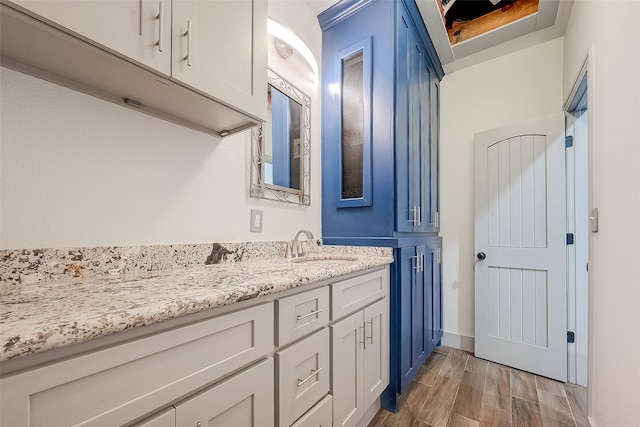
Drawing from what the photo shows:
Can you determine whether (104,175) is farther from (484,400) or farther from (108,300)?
(484,400)

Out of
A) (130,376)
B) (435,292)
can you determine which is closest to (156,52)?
(130,376)

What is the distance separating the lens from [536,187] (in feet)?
6.91

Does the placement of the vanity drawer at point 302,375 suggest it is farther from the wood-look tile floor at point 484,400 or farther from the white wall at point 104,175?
the wood-look tile floor at point 484,400

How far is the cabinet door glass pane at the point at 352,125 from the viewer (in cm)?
183

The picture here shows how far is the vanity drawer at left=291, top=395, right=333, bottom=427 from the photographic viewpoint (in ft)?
3.07

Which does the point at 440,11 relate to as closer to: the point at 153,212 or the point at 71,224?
the point at 153,212

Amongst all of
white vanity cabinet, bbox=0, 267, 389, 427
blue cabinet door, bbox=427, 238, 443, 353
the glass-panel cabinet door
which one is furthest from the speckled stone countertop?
blue cabinet door, bbox=427, 238, 443, 353

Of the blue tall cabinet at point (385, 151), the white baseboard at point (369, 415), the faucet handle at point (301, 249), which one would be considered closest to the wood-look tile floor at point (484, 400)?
the white baseboard at point (369, 415)

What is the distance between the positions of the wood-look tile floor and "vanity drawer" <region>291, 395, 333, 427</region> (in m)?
0.62

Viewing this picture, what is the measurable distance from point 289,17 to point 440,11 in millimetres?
1137

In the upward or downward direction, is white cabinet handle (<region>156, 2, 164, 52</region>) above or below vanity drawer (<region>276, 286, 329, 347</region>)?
above

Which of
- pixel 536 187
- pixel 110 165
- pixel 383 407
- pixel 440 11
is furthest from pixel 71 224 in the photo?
pixel 536 187

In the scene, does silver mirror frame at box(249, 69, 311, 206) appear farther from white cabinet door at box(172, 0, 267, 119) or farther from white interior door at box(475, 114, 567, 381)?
white interior door at box(475, 114, 567, 381)

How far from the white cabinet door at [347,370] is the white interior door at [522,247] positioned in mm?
1564
